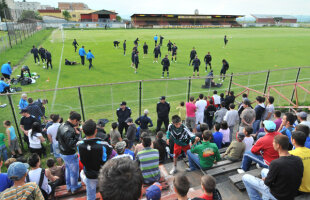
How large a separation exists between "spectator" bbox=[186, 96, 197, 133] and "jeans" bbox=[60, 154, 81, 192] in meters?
5.23

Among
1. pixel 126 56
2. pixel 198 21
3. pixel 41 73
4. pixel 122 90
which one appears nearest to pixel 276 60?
pixel 126 56

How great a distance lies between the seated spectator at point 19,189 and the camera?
305 cm

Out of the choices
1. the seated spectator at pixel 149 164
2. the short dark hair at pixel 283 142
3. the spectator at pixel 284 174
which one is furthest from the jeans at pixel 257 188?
the seated spectator at pixel 149 164

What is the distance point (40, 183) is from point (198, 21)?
92567 millimetres

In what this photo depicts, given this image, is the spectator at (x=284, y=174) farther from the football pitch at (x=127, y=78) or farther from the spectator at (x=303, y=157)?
the football pitch at (x=127, y=78)

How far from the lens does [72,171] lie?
15.6 ft

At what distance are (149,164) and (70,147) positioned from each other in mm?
1672

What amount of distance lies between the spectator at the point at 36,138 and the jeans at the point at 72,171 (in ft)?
7.89

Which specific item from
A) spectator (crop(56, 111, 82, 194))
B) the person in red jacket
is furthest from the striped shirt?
the person in red jacket

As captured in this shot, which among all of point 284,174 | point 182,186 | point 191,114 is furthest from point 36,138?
point 284,174

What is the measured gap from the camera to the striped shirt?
4441mm

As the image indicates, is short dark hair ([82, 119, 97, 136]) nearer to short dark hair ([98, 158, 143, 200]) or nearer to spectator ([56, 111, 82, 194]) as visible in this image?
spectator ([56, 111, 82, 194])

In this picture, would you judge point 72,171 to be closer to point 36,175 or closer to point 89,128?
point 36,175

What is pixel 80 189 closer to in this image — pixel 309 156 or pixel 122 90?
pixel 309 156
